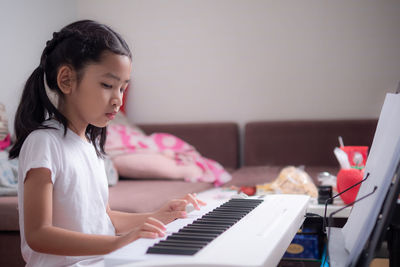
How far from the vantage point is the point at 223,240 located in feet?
2.55

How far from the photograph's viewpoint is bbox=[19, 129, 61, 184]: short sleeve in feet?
3.48

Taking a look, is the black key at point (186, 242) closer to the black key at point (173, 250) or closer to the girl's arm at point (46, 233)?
the black key at point (173, 250)

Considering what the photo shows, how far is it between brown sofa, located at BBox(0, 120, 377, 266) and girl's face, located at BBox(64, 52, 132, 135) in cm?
124

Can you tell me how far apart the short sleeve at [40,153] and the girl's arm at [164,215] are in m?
0.27

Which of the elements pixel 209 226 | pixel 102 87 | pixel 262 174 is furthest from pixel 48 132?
pixel 262 174

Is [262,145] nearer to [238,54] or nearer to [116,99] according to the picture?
[238,54]

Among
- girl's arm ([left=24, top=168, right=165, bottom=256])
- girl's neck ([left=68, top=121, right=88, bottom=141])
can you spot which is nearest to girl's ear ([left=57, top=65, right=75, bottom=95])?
girl's neck ([left=68, top=121, right=88, bottom=141])

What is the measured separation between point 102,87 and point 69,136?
0.59ft

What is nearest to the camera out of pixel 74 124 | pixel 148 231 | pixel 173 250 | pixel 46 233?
pixel 173 250

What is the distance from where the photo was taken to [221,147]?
345 centimetres

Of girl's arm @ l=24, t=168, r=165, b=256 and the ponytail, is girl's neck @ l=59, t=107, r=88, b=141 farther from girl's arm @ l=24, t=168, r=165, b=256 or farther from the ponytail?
girl's arm @ l=24, t=168, r=165, b=256

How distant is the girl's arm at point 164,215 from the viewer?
1162 millimetres

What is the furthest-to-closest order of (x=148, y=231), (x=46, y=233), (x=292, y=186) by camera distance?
(x=292, y=186) → (x=46, y=233) → (x=148, y=231)

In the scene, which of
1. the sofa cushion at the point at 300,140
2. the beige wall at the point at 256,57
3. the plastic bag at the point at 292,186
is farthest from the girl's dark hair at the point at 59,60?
the beige wall at the point at 256,57
